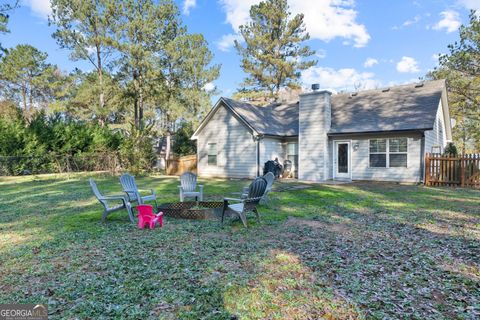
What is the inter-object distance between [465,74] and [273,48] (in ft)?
53.1

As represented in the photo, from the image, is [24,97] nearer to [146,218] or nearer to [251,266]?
[146,218]

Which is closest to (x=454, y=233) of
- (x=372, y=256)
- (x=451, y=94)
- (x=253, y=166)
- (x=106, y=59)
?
(x=372, y=256)

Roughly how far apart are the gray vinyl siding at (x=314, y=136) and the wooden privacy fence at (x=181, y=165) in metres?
7.59

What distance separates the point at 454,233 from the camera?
5.78 meters

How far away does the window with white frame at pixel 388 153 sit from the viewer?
48.2 ft

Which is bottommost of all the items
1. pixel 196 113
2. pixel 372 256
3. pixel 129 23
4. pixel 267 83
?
pixel 372 256

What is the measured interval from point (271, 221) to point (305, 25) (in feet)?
93.2

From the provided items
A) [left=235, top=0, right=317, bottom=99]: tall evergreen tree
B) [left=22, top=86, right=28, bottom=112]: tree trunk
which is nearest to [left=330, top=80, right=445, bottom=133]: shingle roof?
[left=235, top=0, right=317, bottom=99]: tall evergreen tree

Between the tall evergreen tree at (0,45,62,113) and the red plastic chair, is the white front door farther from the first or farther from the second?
the tall evergreen tree at (0,45,62,113)

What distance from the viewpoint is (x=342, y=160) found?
53.7 ft

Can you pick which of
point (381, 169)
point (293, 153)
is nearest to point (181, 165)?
point (293, 153)

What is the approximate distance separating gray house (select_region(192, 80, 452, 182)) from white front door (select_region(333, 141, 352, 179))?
5 centimetres

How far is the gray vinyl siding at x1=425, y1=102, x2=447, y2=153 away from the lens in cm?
1494

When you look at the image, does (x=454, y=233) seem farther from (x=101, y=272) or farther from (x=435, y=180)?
(x=435, y=180)
